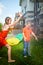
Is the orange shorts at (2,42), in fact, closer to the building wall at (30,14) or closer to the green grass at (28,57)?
the green grass at (28,57)

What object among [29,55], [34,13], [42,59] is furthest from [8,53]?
[34,13]

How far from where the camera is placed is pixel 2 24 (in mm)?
2072

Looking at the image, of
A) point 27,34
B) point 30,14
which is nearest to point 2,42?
point 27,34

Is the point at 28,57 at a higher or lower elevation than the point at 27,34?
lower

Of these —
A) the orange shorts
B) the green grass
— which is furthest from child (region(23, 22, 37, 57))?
the orange shorts

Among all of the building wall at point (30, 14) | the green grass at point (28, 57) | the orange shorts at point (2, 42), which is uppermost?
the building wall at point (30, 14)

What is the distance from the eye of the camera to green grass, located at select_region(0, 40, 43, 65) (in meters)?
2.07

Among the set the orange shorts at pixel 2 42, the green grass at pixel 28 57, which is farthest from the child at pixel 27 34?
the orange shorts at pixel 2 42

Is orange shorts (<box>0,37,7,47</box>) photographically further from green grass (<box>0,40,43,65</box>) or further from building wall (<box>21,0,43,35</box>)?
building wall (<box>21,0,43,35</box>)

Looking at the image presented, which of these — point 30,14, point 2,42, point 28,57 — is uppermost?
point 30,14

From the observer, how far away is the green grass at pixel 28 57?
2.07 m

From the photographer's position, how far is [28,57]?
2098 millimetres

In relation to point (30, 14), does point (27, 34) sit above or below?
below

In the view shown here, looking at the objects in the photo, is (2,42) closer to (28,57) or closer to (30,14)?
(28,57)
